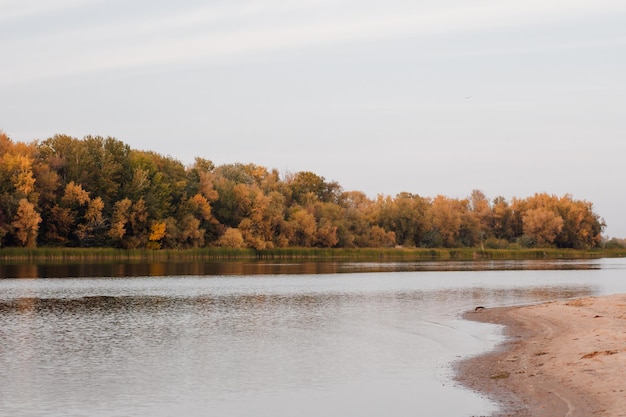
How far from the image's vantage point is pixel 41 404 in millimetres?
14625

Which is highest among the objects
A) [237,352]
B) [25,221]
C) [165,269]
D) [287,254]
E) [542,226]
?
[542,226]

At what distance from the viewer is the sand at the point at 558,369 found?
13.6 metres

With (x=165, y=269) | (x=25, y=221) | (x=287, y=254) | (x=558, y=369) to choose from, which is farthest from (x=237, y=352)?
(x=287, y=254)

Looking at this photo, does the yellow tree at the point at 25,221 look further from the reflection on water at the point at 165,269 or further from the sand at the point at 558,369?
the sand at the point at 558,369

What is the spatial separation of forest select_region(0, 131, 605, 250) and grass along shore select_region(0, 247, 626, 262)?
170 centimetres

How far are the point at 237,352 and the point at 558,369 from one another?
832 centimetres

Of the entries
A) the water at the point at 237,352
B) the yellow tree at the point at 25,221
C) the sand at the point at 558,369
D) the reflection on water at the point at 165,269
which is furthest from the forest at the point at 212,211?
the sand at the point at 558,369

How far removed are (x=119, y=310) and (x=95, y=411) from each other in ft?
60.0

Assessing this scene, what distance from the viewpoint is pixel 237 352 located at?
829 inches

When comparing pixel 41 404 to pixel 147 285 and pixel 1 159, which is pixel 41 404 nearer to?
pixel 147 285

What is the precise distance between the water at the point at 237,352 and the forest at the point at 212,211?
48350 millimetres

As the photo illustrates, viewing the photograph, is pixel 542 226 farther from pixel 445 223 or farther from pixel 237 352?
pixel 237 352

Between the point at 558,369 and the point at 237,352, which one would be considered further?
the point at 237,352

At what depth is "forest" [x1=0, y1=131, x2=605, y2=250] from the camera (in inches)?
3477
